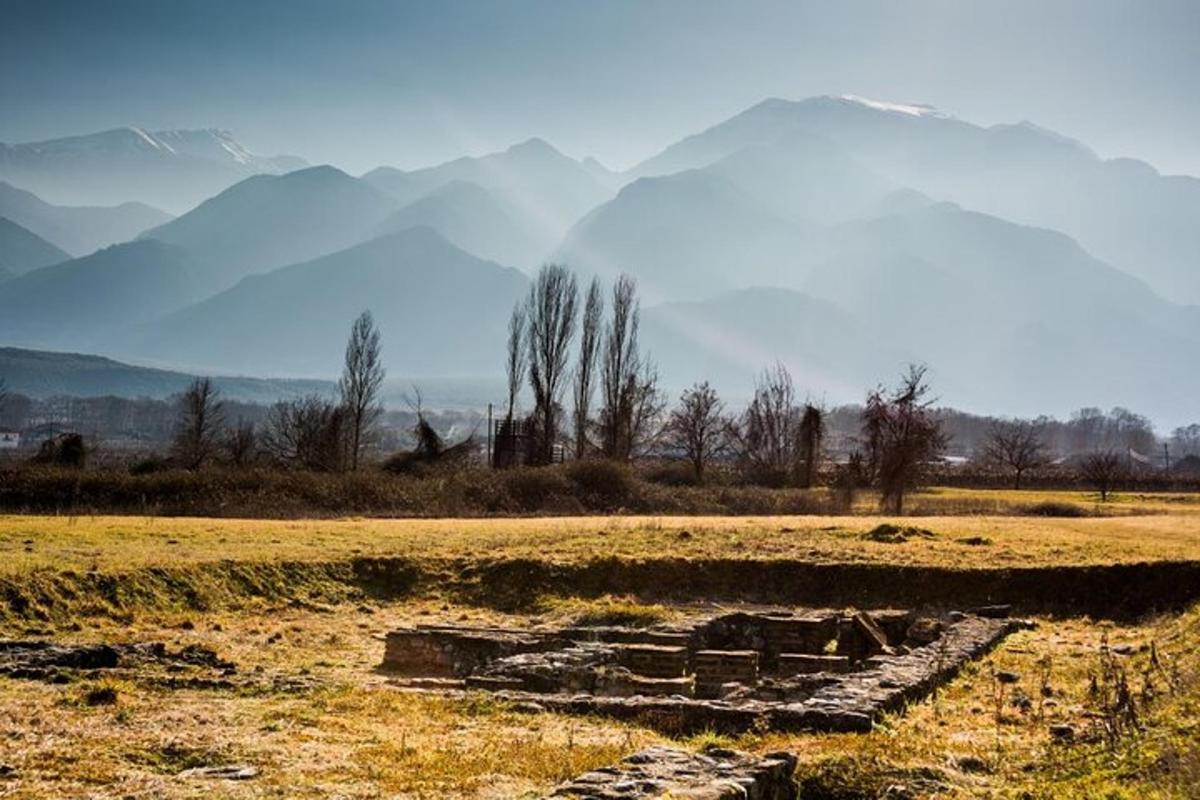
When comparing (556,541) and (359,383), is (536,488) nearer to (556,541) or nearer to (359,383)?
(556,541)

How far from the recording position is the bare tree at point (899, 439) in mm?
58531

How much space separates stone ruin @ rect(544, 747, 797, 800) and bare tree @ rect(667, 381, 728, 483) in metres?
60.6

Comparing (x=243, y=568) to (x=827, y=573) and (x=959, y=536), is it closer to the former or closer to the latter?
(x=827, y=573)

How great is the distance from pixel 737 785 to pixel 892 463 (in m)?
50.4

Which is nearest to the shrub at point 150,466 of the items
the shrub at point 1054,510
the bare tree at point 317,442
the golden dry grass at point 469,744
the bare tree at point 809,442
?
the bare tree at point 317,442

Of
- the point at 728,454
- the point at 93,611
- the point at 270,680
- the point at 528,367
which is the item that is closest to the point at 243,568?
the point at 93,611

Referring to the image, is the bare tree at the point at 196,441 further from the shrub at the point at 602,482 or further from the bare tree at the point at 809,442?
the bare tree at the point at 809,442

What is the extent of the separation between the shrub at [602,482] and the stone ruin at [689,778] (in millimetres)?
47233

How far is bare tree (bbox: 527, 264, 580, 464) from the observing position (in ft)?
258

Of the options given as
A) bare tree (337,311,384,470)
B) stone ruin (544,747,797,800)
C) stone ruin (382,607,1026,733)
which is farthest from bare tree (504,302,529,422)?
stone ruin (544,747,797,800)

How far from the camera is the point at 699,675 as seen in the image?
21.6 m

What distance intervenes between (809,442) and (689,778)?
6454 centimetres

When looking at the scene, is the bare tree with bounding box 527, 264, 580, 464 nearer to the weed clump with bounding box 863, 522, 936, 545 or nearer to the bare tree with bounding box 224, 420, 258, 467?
the bare tree with bounding box 224, 420, 258, 467

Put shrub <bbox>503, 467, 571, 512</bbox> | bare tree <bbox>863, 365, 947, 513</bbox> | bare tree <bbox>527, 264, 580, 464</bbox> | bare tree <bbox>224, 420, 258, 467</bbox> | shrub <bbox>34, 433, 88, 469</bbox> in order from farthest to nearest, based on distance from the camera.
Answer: bare tree <bbox>527, 264, 580, 464</bbox> < bare tree <bbox>224, 420, 258, 467</bbox> < bare tree <bbox>863, 365, 947, 513</bbox> < shrub <bbox>34, 433, 88, 469</bbox> < shrub <bbox>503, 467, 571, 512</bbox>
